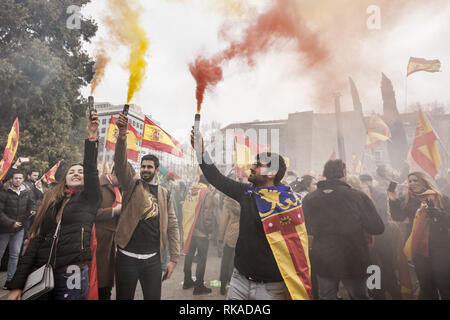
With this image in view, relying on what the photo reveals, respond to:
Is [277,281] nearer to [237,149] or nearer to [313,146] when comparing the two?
[237,149]

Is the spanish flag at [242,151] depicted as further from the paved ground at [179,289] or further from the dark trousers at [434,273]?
the dark trousers at [434,273]

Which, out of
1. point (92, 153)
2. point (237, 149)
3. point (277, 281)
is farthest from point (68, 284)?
point (237, 149)

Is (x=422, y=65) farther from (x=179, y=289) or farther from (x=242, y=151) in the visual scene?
(x=179, y=289)

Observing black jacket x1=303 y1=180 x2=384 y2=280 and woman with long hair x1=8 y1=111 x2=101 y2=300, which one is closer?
woman with long hair x1=8 y1=111 x2=101 y2=300

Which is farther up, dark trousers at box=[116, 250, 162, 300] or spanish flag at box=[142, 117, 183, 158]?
spanish flag at box=[142, 117, 183, 158]

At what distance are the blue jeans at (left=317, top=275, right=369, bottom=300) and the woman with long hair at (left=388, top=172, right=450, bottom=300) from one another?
1.18m

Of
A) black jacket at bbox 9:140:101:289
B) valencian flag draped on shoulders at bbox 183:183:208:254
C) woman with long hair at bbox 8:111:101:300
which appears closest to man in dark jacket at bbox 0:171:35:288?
valencian flag draped on shoulders at bbox 183:183:208:254

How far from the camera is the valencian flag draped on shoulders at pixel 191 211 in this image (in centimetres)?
566

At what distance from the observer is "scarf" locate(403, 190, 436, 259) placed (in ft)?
11.7

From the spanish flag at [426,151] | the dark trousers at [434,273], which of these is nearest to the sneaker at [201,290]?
the dark trousers at [434,273]

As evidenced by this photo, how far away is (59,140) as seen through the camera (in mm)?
14258

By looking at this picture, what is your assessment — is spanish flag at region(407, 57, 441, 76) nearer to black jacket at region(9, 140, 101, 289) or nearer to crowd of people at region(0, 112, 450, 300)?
crowd of people at region(0, 112, 450, 300)
